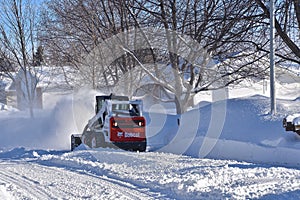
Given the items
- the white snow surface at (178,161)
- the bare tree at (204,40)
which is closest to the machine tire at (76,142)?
the white snow surface at (178,161)

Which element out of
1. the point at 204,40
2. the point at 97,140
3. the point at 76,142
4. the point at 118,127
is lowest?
the point at 76,142

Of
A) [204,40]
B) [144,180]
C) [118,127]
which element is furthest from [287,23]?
[144,180]

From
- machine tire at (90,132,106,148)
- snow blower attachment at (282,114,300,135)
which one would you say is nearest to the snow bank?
snow blower attachment at (282,114,300,135)

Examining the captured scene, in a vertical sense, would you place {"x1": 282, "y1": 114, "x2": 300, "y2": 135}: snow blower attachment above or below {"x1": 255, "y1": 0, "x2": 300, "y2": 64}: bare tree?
below

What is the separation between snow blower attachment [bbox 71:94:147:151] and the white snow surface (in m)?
0.68

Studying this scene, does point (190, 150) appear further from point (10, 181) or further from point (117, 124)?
point (10, 181)

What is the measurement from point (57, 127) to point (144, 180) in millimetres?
13039

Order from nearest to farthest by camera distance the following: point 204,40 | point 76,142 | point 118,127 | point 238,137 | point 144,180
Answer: point 144,180, point 238,137, point 118,127, point 76,142, point 204,40

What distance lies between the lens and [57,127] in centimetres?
2130

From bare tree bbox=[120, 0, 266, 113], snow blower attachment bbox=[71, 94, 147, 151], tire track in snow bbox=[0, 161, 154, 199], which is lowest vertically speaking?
tire track in snow bbox=[0, 161, 154, 199]

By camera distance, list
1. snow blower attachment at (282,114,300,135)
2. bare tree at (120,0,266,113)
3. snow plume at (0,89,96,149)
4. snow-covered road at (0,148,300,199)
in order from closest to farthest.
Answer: snow-covered road at (0,148,300,199)
snow blower attachment at (282,114,300,135)
bare tree at (120,0,266,113)
snow plume at (0,89,96,149)

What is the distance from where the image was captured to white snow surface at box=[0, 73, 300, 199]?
8.03m

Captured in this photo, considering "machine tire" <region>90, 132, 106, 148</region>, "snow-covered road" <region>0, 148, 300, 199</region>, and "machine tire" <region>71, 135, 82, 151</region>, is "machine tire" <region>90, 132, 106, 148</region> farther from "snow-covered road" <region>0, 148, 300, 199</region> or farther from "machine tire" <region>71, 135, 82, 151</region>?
"snow-covered road" <region>0, 148, 300, 199</region>

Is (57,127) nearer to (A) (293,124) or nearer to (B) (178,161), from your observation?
(B) (178,161)
